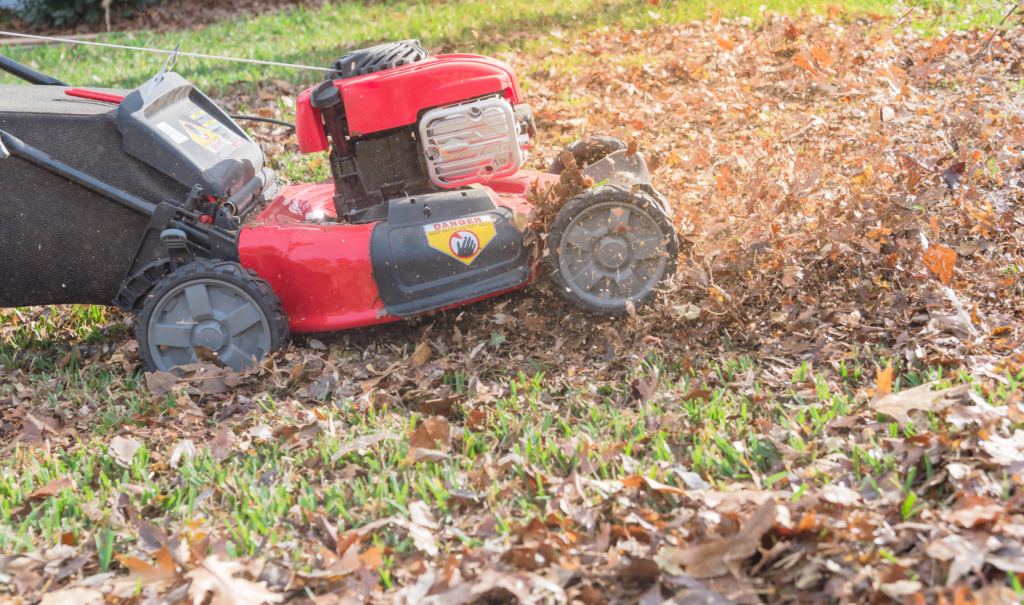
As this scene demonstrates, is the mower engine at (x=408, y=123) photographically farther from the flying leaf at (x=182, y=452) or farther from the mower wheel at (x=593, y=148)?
the flying leaf at (x=182, y=452)

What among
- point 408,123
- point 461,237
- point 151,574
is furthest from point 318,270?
point 151,574

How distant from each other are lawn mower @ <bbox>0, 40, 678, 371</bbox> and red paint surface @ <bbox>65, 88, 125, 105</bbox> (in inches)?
3.2

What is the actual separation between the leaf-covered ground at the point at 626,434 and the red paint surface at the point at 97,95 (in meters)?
1.01

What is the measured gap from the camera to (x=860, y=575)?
5.63 ft

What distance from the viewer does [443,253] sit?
3016 mm

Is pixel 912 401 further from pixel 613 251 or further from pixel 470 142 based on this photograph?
pixel 470 142

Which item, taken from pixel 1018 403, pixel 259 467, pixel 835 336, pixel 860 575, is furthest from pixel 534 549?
pixel 835 336

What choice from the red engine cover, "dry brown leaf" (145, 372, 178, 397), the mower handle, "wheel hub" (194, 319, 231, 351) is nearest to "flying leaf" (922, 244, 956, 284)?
the red engine cover

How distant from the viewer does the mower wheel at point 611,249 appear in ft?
9.78

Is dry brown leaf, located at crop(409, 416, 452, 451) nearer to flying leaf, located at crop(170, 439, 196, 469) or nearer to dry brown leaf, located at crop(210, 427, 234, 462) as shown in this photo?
dry brown leaf, located at crop(210, 427, 234, 462)

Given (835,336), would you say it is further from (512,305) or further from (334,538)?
(334,538)

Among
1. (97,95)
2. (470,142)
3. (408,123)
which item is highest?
(97,95)

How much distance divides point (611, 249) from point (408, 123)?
36.1 inches

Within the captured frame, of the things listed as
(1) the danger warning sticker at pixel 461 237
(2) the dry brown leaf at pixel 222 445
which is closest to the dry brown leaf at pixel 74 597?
(2) the dry brown leaf at pixel 222 445
